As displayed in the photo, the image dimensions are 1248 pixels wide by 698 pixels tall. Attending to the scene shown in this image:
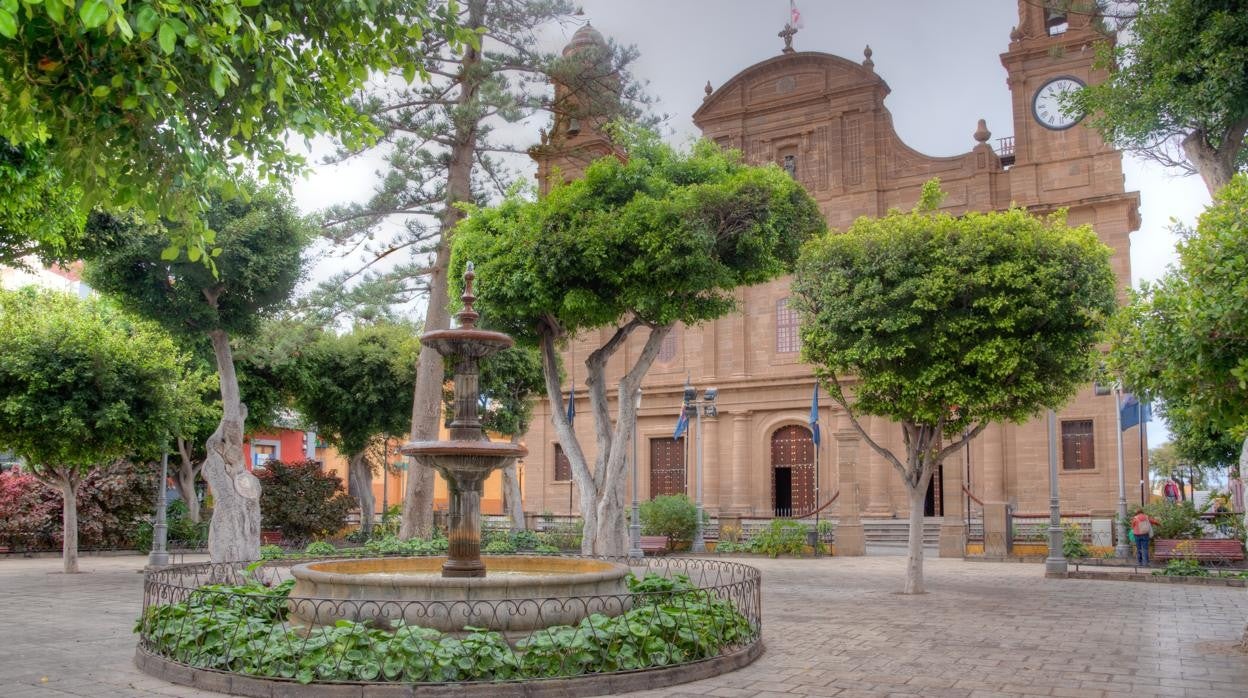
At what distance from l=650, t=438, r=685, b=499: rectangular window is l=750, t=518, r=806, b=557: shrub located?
9.99 metres

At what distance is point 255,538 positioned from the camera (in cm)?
1908

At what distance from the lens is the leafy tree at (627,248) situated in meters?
16.2

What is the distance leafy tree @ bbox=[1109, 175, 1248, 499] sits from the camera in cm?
808

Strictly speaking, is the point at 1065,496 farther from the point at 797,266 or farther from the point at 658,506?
the point at 797,266

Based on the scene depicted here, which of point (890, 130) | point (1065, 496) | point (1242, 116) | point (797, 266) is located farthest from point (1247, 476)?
point (890, 130)

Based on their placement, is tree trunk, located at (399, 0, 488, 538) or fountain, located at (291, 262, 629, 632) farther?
tree trunk, located at (399, 0, 488, 538)

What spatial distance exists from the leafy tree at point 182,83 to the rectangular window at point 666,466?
2795 centimetres

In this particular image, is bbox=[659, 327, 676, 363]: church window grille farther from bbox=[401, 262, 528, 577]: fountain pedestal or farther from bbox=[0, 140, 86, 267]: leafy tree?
bbox=[401, 262, 528, 577]: fountain pedestal

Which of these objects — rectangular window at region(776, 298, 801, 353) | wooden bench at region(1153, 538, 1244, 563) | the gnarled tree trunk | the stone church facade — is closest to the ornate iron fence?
the gnarled tree trunk

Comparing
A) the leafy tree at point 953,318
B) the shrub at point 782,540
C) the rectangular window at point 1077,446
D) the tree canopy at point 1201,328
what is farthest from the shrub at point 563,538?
the tree canopy at point 1201,328

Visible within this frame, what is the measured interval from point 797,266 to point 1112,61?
248 inches

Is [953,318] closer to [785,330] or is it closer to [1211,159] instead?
[1211,159]

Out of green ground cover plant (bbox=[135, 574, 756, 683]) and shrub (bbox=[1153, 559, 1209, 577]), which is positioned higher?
green ground cover plant (bbox=[135, 574, 756, 683])

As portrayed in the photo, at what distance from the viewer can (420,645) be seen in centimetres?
769
